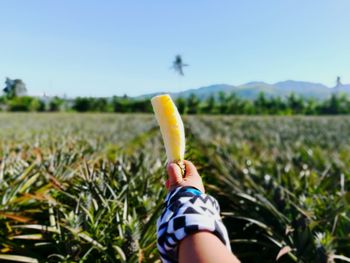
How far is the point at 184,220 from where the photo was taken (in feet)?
3.41

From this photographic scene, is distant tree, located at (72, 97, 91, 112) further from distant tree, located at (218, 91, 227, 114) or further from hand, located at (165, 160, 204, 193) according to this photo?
hand, located at (165, 160, 204, 193)

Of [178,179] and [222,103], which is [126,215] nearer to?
[178,179]

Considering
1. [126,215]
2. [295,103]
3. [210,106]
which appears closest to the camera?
[126,215]

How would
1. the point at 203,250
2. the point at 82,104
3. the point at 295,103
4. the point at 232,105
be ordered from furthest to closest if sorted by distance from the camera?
the point at 295,103
the point at 82,104
the point at 232,105
the point at 203,250

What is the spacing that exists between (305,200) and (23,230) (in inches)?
87.4

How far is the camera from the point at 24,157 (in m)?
5.35

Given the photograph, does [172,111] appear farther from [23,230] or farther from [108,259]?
[23,230]

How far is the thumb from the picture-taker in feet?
3.99

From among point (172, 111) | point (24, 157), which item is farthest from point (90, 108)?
point (172, 111)

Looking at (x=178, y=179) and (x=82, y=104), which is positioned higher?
(x=178, y=179)

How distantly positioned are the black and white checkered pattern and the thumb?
46 millimetres

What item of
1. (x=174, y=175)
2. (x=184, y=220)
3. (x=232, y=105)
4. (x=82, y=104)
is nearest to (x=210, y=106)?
(x=232, y=105)

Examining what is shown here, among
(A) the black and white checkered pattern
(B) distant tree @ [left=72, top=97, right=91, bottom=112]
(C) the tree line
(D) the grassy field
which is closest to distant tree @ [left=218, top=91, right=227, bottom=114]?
(C) the tree line

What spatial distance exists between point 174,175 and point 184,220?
0.67ft
